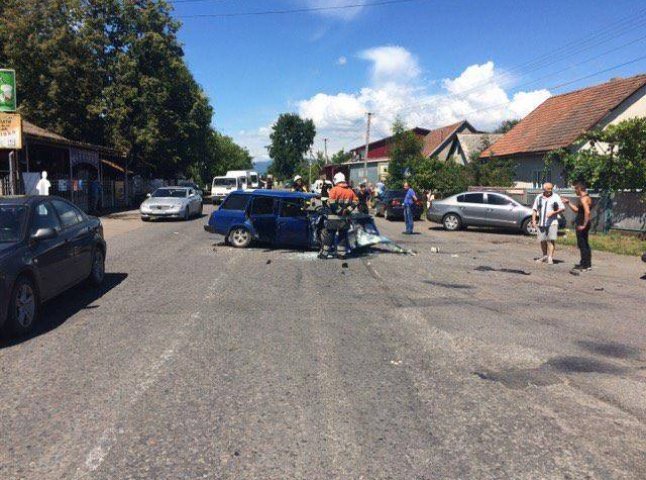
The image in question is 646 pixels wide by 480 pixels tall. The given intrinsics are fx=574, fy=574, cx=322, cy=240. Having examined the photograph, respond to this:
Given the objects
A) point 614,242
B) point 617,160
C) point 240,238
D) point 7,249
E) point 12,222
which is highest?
point 617,160

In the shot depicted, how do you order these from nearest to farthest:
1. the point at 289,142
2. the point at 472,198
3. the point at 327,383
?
the point at 327,383, the point at 472,198, the point at 289,142

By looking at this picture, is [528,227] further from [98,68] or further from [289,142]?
[289,142]

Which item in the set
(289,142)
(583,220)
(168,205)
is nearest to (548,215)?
(583,220)

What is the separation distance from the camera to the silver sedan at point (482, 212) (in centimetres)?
1969

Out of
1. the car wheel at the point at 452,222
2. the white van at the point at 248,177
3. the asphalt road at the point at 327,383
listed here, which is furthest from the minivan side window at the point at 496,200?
the white van at the point at 248,177

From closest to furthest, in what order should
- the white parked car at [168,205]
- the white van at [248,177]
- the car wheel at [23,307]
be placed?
the car wheel at [23,307] < the white parked car at [168,205] < the white van at [248,177]

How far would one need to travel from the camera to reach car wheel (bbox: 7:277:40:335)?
5805 millimetres

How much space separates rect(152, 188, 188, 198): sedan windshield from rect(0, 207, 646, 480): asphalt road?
15.3 m

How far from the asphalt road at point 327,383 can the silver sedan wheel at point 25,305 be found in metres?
0.20

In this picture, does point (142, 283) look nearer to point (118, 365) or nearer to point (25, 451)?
point (118, 365)

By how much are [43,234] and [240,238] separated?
785 cm

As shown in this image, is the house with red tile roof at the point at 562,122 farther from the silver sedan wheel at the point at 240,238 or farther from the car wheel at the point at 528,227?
the silver sedan wheel at the point at 240,238

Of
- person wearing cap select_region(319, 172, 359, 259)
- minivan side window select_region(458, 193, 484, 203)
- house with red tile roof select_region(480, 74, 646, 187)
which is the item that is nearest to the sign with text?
person wearing cap select_region(319, 172, 359, 259)

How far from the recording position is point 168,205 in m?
22.7
